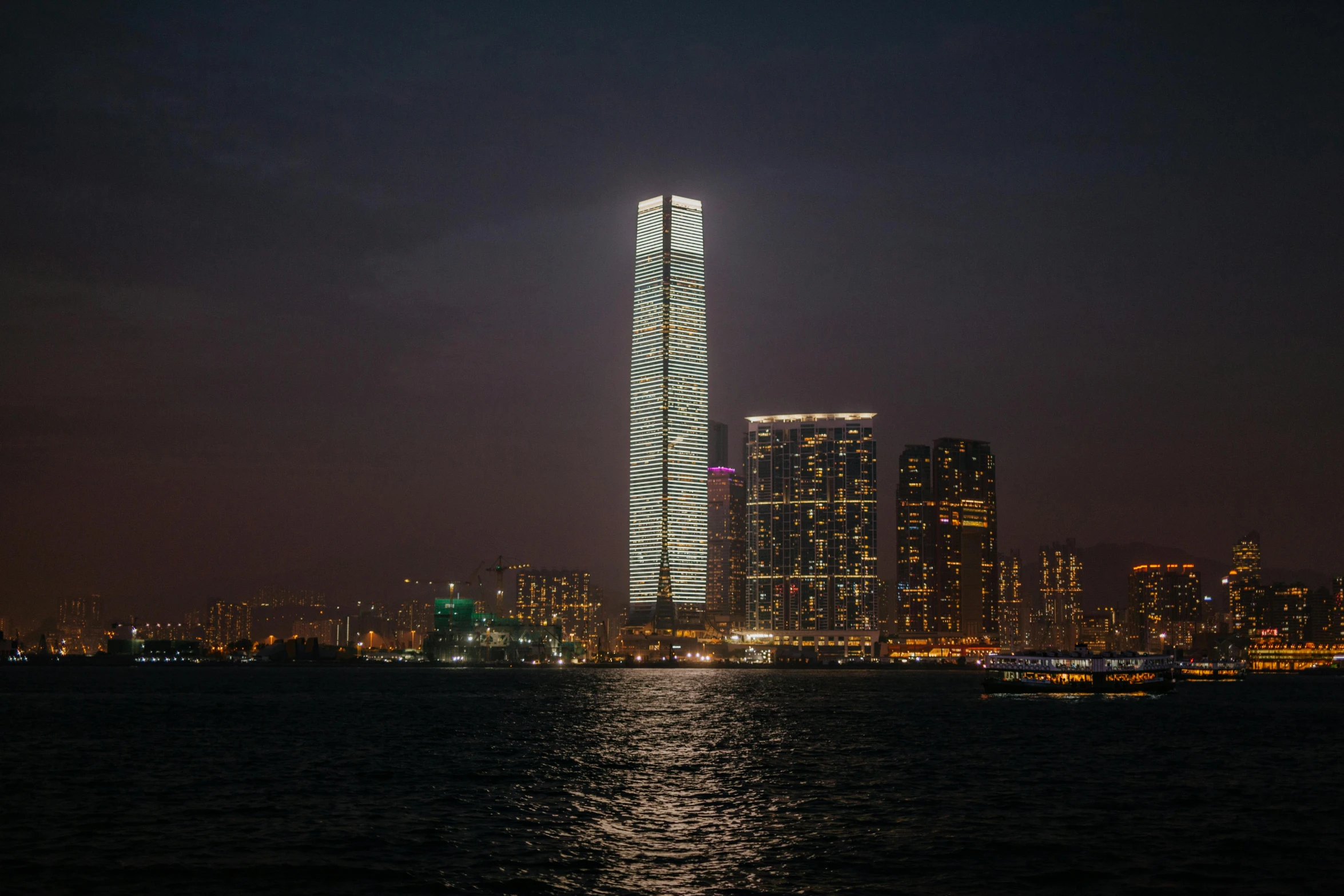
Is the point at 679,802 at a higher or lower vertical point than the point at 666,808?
lower

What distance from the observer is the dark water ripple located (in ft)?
153

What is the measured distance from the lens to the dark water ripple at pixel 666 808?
153ft

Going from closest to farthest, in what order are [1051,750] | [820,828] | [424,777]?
[820,828] → [424,777] → [1051,750]

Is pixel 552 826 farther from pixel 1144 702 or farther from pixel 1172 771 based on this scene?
pixel 1144 702

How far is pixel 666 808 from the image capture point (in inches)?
2574

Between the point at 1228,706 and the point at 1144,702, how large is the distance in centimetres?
1212

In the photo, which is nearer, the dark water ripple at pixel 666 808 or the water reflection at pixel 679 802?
the dark water ripple at pixel 666 808

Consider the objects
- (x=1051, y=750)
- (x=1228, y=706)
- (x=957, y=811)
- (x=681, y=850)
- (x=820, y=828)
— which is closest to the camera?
(x=681, y=850)

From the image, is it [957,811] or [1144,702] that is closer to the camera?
[957,811]

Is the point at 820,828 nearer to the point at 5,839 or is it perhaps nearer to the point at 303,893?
the point at 303,893

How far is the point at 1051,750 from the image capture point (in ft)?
321

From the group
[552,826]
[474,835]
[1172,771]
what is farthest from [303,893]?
[1172,771]

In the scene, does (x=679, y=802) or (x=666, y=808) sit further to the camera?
(x=679, y=802)

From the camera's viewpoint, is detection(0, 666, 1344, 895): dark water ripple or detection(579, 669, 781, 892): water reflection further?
detection(579, 669, 781, 892): water reflection
